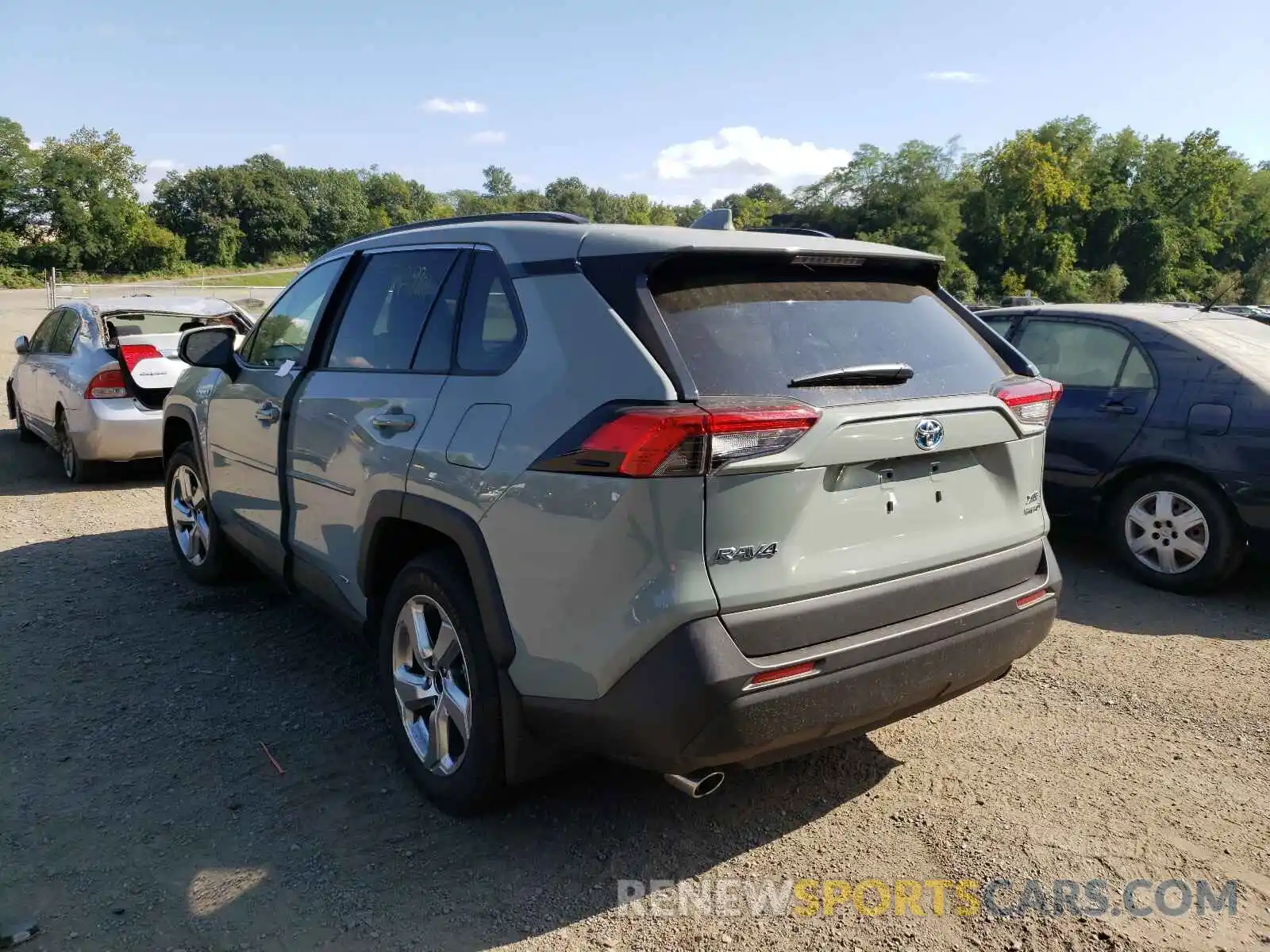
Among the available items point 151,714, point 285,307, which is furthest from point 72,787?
point 285,307

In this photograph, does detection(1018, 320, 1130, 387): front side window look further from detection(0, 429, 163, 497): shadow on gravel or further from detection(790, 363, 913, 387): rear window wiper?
detection(0, 429, 163, 497): shadow on gravel

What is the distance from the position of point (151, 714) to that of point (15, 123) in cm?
9539

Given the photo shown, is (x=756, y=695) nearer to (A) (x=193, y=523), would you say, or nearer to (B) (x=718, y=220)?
(B) (x=718, y=220)

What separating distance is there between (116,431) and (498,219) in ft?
19.8

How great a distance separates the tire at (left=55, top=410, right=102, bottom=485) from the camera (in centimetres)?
823

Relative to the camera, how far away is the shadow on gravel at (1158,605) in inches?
193

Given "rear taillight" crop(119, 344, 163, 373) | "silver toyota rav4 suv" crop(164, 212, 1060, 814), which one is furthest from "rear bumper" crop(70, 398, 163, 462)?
"silver toyota rav4 suv" crop(164, 212, 1060, 814)

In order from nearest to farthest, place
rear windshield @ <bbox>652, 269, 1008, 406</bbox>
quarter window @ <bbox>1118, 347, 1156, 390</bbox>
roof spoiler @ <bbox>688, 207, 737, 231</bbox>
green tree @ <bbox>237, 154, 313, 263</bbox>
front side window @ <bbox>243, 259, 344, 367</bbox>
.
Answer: rear windshield @ <bbox>652, 269, 1008, 406</bbox>, roof spoiler @ <bbox>688, 207, 737, 231</bbox>, front side window @ <bbox>243, 259, 344, 367</bbox>, quarter window @ <bbox>1118, 347, 1156, 390</bbox>, green tree @ <bbox>237, 154, 313, 263</bbox>

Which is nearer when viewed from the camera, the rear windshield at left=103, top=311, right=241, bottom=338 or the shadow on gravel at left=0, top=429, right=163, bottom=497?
the shadow on gravel at left=0, top=429, right=163, bottom=497

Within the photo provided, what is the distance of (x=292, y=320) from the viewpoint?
4.35 metres

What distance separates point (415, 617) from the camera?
317cm

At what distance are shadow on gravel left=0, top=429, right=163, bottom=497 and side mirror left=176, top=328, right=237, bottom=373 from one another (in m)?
4.33

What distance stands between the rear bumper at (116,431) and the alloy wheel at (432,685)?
5.66 metres

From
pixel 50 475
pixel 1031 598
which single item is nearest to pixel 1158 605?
pixel 1031 598
